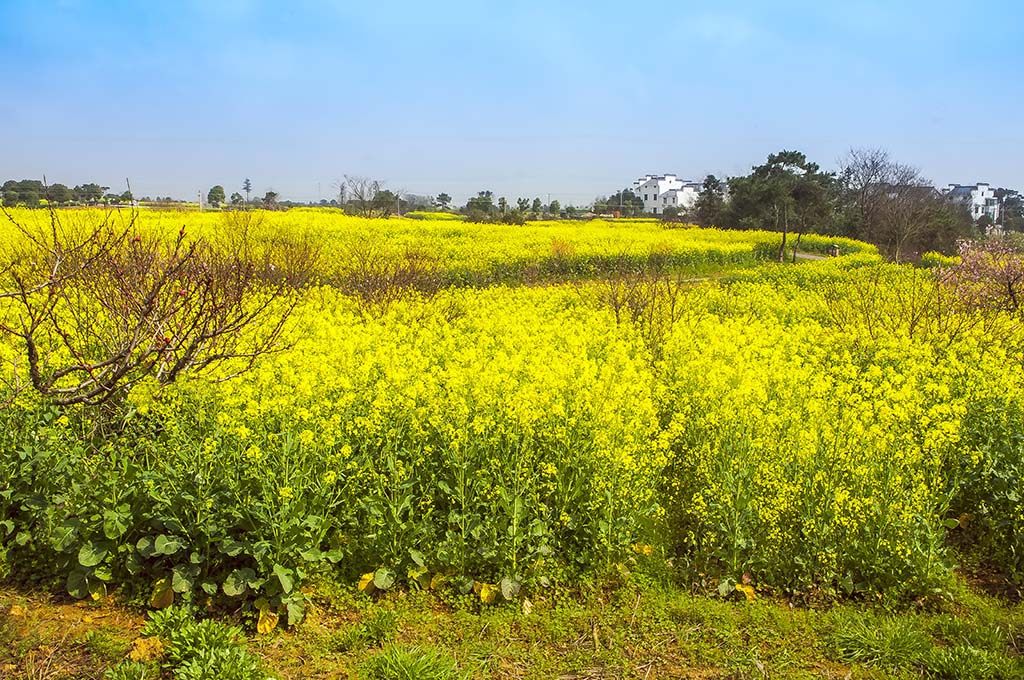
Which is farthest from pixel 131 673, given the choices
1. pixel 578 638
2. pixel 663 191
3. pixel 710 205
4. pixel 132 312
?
pixel 663 191

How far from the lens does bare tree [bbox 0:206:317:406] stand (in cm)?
323

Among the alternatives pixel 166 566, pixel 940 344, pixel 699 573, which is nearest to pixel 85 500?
pixel 166 566

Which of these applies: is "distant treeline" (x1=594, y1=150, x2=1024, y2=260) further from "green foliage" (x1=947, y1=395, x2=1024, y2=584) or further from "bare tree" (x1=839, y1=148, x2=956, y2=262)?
"green foliage" (x1=947, y1=395, x2=1024, y2=584)

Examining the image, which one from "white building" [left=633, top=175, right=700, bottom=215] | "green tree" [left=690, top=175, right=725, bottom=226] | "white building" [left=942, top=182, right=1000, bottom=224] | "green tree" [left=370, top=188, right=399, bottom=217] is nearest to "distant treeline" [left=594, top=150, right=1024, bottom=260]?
"green tree" [left=690, top=175, right=725, bottom=226]

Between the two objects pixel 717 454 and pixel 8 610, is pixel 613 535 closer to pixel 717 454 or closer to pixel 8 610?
pixel 717 454

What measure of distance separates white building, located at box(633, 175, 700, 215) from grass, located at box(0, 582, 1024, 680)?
Result: 10485 cm

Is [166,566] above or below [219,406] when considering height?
below

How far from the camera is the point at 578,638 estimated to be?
377cm

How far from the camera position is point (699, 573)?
14.1 ft

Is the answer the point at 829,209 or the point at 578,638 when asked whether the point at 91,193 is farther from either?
the point at 829,209

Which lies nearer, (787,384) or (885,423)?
(885,423)

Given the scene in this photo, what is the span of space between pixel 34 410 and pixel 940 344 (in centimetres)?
858

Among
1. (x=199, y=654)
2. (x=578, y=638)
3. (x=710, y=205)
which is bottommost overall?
(x=578, y=638)

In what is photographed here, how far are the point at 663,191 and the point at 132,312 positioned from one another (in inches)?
4299
